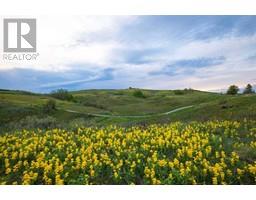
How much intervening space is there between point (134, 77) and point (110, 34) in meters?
1.52

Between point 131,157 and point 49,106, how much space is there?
4.46 meters

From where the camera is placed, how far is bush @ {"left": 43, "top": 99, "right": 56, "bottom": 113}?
1014 cm

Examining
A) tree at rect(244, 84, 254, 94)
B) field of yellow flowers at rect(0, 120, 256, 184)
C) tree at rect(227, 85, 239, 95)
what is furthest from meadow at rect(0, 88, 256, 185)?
tree at rect(227, 85, 239, 95)

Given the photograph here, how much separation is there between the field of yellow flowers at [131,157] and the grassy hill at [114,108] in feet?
4.88

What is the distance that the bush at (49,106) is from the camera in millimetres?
10136

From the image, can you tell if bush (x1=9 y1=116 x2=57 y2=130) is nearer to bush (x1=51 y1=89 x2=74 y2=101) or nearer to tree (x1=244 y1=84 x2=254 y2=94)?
bush (x1=51 y1=89 x2=74 y2=101)

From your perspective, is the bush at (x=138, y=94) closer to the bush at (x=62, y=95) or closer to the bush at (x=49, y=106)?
the bush at (x=62, y=95)

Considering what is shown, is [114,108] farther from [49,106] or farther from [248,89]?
[248,89]

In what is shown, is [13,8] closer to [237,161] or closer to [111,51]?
[111,51]

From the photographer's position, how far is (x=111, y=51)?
938 centimetres

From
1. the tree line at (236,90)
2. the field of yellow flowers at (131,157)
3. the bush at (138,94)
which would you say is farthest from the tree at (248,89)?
the bush at (138,94)

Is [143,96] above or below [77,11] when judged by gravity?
below
